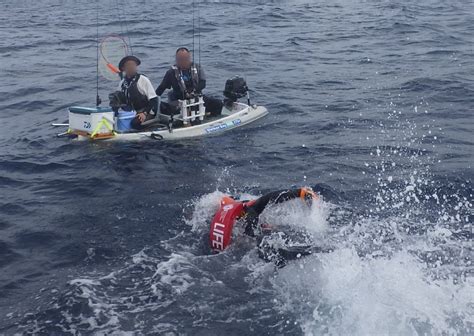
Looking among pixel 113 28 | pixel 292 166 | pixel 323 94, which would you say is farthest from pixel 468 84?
pixel 113 28

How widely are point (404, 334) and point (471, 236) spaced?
2.67m

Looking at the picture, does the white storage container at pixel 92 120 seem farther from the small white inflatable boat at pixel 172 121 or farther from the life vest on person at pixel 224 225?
the life vest on person at pixel 224 225

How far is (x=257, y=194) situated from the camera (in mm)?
9898

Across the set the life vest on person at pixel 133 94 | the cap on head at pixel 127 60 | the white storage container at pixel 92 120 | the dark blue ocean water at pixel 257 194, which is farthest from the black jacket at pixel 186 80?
the white storage container at pixel 92 120

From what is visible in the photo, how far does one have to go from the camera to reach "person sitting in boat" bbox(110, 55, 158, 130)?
12.7 meters

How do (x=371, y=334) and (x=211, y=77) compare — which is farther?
(x=211, y=77)

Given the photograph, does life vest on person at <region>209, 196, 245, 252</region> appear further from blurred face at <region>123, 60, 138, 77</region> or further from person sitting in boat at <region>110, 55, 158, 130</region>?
blurred face at <region>123, 60, 138, 77</region>

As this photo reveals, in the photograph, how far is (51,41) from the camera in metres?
25.1

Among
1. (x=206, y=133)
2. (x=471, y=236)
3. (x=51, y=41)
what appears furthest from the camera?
(x=51, y=41)

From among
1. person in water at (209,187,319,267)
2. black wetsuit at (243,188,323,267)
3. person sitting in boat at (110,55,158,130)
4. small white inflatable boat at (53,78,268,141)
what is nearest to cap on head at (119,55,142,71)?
person sitting in boat at (110,55,158,130)

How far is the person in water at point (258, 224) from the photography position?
23.7 feet

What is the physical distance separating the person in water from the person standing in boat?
586cm

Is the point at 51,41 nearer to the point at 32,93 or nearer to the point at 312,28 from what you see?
the point at 32,93

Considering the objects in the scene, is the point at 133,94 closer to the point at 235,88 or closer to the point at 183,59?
the point at 183,59
